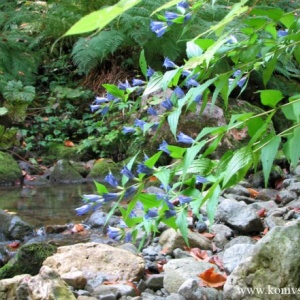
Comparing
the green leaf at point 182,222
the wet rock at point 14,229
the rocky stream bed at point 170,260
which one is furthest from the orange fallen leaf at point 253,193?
the green leaf at point 182,222

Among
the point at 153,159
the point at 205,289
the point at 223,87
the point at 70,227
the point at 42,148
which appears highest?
the point at 223,87

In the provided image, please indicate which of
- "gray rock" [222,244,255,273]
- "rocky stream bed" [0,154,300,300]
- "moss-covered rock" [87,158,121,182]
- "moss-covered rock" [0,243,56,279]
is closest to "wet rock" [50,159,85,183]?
"moss-covered rock" [87,158,121,182]

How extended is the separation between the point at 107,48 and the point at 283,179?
10.5 feet

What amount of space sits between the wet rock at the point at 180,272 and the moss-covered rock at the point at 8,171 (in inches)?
141

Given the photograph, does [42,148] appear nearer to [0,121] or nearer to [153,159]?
[0,121]

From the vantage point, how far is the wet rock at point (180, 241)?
281 centimetres

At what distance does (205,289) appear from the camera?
1990mm

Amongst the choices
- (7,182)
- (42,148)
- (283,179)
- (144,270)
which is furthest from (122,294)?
(42,148)

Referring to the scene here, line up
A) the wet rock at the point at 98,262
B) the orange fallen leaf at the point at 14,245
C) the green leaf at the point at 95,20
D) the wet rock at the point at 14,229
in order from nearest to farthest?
the green leaf at the point at 95,20 < the wet rock at the point at 98,262 < the orange fallen leaf at the point at 14,245 < the wet rock at the point at 14,229

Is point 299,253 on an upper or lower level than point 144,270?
upper

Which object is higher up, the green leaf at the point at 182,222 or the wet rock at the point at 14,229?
the green leaf at the point at 182,222

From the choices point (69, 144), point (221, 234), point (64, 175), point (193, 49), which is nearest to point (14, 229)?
point (221, 234)

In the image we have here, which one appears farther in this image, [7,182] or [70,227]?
[7,182]

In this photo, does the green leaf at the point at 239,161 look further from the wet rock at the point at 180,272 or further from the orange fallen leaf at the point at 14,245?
the orange fallen leaf at the point at 14,245
